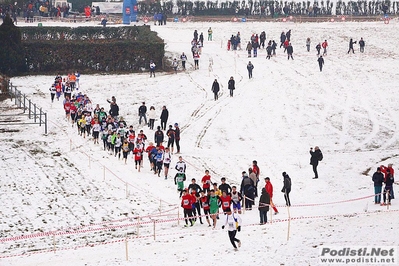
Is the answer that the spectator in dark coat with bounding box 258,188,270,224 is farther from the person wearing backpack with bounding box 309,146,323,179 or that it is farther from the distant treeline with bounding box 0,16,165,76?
the distant treeline with bounding box 0,16,165,76

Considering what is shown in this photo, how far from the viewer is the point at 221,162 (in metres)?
36.3

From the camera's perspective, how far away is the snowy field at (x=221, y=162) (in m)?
A: 23.8

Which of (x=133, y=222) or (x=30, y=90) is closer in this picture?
(x=133, y=222)

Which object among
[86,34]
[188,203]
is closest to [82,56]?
[86,34]

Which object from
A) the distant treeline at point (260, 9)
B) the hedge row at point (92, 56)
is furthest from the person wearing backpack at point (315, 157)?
the distant treeline at point (260, 9)

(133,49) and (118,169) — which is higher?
(133,49)

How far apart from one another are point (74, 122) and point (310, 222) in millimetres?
19233

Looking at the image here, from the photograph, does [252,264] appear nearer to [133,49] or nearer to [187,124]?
[187,124]

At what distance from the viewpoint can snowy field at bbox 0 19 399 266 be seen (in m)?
23.8

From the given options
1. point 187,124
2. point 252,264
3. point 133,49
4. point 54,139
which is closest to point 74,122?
point 54,139

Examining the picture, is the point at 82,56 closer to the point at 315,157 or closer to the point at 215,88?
the point at 215,88

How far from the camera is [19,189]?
31344 millimetres

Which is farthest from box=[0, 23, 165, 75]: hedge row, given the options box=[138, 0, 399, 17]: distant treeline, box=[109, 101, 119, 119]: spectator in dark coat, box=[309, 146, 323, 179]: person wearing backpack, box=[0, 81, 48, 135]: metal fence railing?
box=[309, 146, 323, 179]: person wearing backpack

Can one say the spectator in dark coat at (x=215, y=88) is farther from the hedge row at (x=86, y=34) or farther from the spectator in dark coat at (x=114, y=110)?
the hedge row at (x=86, y=34)
